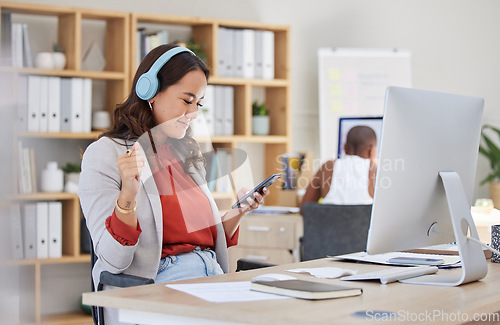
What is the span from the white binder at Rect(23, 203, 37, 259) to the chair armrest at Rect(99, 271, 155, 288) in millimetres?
2291

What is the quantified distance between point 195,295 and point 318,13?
13.6ft

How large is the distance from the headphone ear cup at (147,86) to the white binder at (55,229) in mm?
2283

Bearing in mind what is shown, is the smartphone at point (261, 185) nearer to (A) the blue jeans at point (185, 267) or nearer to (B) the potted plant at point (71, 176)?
(A) the blue jeans at point (185, 267)

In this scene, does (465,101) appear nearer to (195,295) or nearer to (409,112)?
(409,112)

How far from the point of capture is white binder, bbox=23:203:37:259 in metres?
3.92

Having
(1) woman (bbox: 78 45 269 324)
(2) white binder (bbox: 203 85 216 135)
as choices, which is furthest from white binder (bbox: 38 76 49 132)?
(1) woman (bbox: 78 45 269 324)

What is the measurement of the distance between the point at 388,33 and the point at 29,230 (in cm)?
314

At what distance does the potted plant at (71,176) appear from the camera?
13.2ft

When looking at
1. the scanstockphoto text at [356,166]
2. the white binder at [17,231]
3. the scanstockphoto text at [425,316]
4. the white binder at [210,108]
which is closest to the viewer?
the scanstockphoto text at [425,316]

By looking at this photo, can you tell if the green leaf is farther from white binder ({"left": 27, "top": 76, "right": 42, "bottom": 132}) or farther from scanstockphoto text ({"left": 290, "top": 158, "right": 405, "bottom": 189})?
white binder ({"left": 27, "top": 76, "right": 42, "bottom": 132})

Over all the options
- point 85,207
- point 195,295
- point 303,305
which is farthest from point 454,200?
point 85,207

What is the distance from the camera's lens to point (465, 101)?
5.66ft

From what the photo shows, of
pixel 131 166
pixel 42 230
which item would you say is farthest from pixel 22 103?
pixel 131 166

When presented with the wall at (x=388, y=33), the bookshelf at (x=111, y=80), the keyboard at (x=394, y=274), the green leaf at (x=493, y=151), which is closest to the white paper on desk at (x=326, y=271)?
the keyboard at (x=394, y=274)
